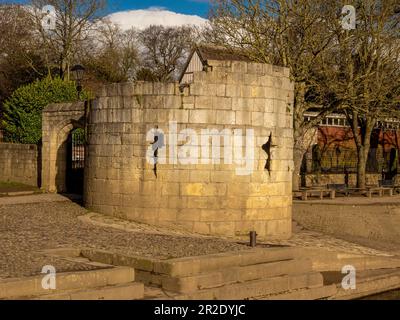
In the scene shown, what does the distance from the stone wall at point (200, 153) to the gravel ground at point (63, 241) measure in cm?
163

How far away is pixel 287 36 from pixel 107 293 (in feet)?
57.6

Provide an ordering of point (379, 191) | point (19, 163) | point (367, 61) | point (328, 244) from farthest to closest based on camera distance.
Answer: point (379, 191)
point (367, 61)
point (19, 163)
point (328, 244)

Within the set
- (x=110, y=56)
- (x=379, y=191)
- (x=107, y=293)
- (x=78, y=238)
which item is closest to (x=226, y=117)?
(x=78, y=238)

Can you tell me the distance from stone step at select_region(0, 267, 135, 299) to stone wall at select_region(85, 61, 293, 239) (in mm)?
6179

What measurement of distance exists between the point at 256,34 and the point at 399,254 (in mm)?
10786

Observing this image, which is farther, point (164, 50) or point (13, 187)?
point (164, 50)

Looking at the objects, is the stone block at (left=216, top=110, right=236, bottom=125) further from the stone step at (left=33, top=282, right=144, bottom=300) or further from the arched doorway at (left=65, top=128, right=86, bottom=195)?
the arched doorway at (left=65, top=128, right=86, bottom=195)

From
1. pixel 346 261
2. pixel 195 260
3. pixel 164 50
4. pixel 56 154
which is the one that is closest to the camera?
pixel 195 260

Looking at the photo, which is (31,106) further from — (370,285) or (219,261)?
(219,261)

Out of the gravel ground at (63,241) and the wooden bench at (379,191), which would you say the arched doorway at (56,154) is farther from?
the wooden bench at (379,191)

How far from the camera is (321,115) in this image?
26.7 metres

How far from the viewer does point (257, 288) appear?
11.2 m

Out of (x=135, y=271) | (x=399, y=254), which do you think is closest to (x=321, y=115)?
(x=399, y=254)

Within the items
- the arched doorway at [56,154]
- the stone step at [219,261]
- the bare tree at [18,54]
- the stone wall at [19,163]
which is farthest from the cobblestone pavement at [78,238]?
the bare tree at [18,54]
